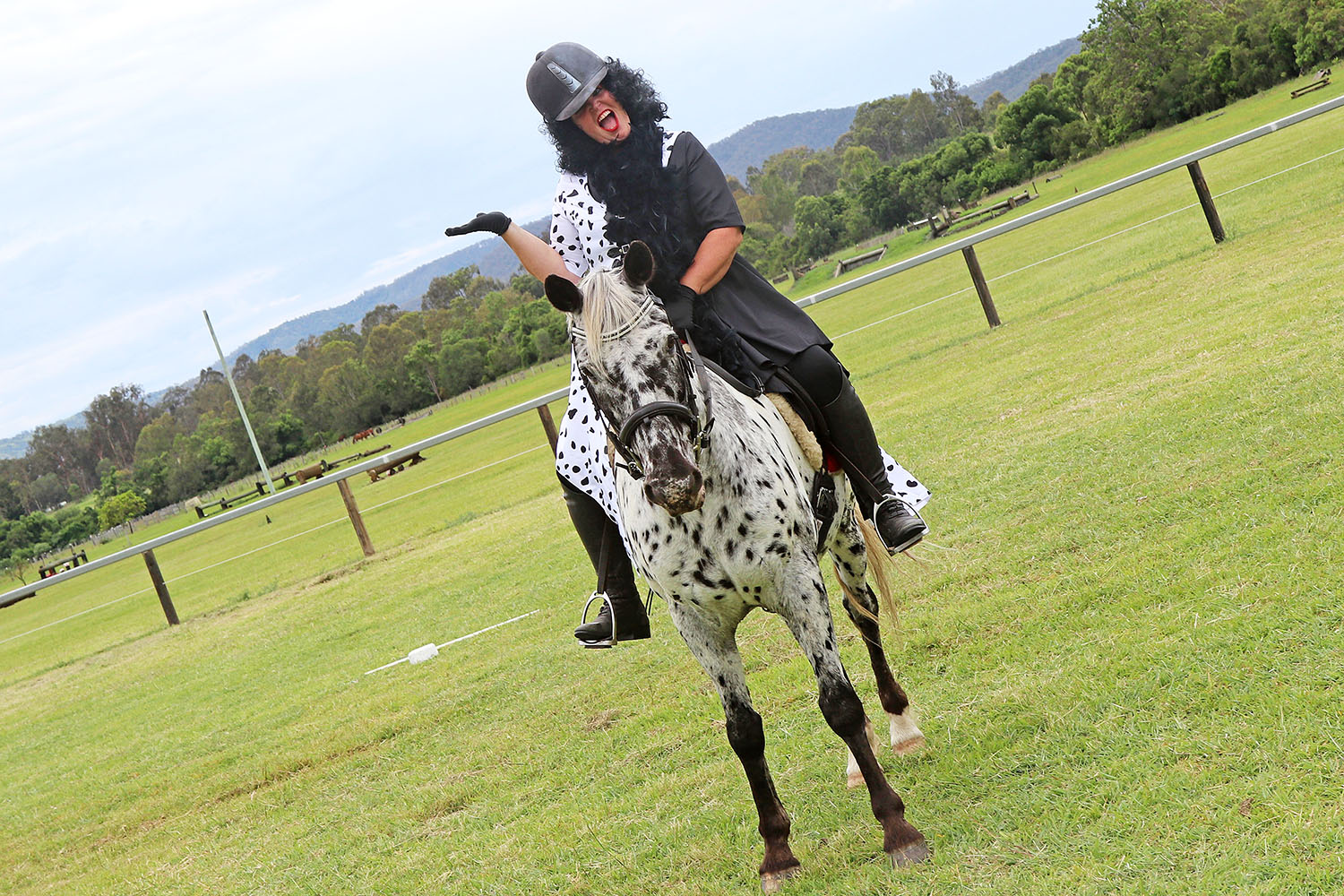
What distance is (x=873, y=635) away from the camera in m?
4.61

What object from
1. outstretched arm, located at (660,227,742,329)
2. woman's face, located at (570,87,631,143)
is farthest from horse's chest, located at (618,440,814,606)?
woman's face, located at (570,87,631,143)

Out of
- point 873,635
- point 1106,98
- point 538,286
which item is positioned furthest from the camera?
point 1106,98

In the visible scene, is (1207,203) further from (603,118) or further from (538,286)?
(603,118)

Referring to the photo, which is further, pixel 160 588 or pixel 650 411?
pixel 160 588

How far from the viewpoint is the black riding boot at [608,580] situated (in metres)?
4.45

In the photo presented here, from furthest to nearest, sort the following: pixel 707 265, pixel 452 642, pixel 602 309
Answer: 1. pixel 452 642
2. pixel 707 265
3. pixel 602 309

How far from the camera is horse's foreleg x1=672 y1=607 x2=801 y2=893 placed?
366 centimetres

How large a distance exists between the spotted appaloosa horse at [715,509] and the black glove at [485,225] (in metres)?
0.53

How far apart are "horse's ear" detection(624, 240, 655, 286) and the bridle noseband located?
6 cm

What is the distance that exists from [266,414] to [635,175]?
104486 millimetres

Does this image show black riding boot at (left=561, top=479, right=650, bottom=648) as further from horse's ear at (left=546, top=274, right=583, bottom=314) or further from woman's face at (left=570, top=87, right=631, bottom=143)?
woman's face at (left=570, top=87, right=631, bottom=143)

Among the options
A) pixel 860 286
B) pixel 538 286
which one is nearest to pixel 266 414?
pixel 538 286

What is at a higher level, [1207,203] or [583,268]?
[583,268]

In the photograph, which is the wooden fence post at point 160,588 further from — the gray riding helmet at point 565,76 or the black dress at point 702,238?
the gray riding helmet at point 565,76
